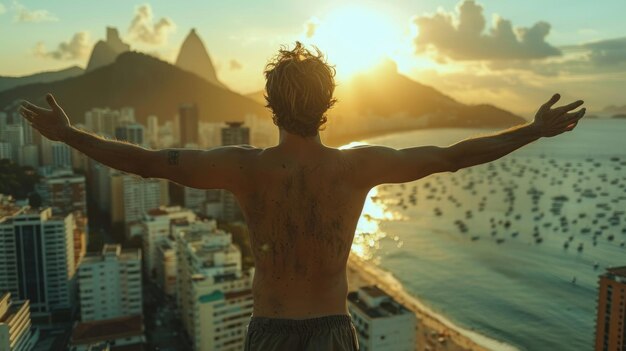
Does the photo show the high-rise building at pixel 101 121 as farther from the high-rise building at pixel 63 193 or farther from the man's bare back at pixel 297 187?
the man's bare back at pixel 297 187

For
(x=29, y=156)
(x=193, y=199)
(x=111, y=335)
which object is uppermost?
(x=29, y=156)

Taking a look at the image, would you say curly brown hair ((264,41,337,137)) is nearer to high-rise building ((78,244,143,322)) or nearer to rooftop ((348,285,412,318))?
rooftop ((348,285,412,318))

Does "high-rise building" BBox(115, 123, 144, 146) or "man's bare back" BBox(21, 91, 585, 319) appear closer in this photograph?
"man's bare back" BBox(21, 91, 585, 319)

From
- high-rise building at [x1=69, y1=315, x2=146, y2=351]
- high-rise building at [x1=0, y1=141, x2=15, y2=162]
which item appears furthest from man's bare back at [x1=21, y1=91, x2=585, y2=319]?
high-rise building at [x1=0, y1=141, x2=15, y2=162]

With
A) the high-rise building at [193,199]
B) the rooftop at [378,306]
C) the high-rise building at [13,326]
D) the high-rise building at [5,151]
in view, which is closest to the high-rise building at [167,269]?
the high-rise building at [13,326]

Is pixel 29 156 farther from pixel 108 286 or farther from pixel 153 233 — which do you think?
pixel 108 286

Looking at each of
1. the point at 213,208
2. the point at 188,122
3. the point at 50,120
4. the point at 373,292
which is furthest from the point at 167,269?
the point at 188,122

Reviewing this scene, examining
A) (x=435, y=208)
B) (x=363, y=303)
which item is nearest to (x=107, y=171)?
(x=435, y=208)
